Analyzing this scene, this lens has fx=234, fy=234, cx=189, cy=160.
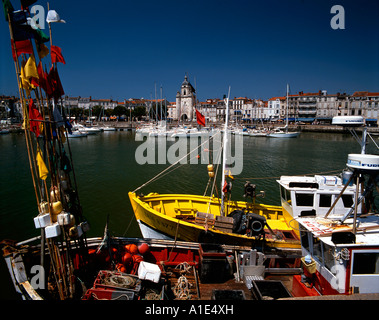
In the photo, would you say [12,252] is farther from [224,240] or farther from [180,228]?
[224,240]

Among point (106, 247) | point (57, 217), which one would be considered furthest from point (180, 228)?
point (57, 217)

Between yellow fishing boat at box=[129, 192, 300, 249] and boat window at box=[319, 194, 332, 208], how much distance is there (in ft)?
5.75

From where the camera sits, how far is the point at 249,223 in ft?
31.5

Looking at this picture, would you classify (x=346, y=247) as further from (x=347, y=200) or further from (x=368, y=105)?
(x=368, y=105)

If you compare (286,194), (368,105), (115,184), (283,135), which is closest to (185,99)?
(283,135)

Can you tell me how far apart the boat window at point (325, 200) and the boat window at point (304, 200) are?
45 centimetres

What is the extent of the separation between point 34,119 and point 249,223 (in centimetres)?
822

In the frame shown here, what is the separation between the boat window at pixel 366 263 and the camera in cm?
567

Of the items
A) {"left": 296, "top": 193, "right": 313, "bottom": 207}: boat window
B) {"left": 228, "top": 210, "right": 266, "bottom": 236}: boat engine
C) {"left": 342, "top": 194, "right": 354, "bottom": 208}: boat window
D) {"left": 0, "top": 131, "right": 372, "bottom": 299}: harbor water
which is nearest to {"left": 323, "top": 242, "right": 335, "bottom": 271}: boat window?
{"left": 228, "top": 210, "right": 266, "bottom": 236}: boat engine

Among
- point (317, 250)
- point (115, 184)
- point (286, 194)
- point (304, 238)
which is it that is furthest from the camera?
point (115, 184)

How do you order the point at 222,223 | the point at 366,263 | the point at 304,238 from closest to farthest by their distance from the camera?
the point at 366,263 < the point at 304,238 < the point at 222,223

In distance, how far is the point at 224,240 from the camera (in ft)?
33.3

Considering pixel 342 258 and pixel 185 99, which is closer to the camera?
pixel 342 258

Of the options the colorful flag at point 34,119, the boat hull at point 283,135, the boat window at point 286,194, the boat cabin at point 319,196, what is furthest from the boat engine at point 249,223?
the boat hull at point 283,135
